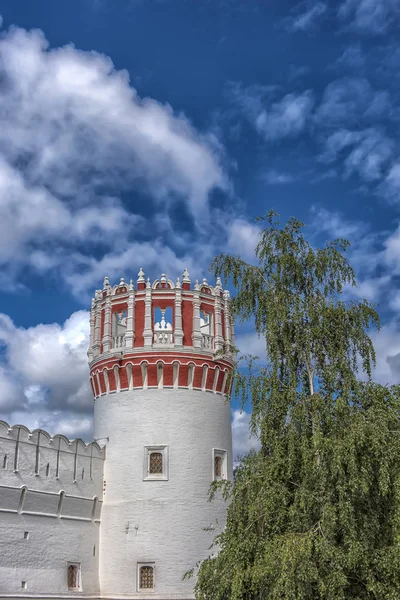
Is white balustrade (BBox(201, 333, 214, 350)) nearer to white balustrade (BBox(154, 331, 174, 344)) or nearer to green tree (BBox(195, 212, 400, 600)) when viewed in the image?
white balustrade (BBox(154, 331, 174, 344))

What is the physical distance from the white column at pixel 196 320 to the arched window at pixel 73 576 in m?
9.22

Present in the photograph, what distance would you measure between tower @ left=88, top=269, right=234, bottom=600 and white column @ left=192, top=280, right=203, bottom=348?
4cm

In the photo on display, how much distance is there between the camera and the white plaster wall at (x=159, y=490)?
23672mm

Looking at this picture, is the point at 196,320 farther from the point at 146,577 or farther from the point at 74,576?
the point at 74,576

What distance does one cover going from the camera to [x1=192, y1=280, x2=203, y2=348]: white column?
2616cm

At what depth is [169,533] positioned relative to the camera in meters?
23.9

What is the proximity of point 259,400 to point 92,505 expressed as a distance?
34.3ft

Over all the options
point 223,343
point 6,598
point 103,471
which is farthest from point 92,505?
point 223,343

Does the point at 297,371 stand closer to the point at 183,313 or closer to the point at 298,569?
the point at 298,569

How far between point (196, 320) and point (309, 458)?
11842 mm

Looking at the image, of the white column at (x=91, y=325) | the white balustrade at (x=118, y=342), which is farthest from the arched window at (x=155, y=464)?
the white column at (x=91, y=325)

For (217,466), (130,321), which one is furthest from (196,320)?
(217,466)

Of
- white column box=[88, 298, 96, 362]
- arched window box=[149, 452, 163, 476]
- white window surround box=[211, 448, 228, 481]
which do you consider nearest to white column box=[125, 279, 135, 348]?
white column box=[88, 298, 96, 362]

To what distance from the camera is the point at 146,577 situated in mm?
23609
